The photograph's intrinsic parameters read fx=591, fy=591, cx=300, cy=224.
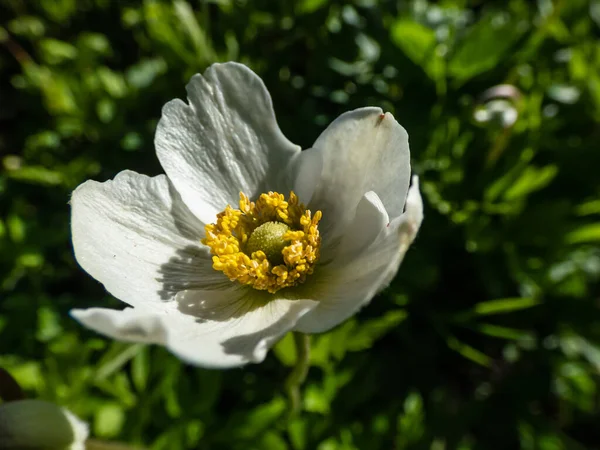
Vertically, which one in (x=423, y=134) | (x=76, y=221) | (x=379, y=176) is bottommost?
(x=423, y=134)

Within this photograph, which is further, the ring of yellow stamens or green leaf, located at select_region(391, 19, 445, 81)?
green leaf, located at select_region(391, 19, 445, 81)

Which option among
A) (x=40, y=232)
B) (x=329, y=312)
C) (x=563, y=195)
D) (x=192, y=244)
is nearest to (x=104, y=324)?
(x=329, y=312)

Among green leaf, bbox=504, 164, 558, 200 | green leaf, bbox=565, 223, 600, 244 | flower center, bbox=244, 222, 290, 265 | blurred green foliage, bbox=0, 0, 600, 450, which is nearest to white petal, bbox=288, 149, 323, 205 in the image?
flower center, bbox=244, 222, 290, 265

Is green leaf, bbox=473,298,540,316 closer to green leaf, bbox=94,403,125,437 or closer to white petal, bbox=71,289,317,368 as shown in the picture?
white petal, bbox=71,289,317,368

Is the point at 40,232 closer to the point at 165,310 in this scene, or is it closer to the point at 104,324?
the point at 165,310

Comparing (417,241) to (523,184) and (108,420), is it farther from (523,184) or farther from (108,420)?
(108,420)

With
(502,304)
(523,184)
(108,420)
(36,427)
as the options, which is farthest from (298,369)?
(523,184)
